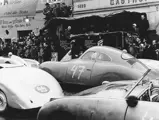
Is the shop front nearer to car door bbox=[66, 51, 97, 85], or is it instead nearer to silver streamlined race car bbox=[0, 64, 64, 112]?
car door bbox=[66, 51, 97, 85]

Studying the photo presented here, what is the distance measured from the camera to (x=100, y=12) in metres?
16.6

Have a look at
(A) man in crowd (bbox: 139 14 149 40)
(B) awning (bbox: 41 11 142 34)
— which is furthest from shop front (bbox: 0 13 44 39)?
(A) man in crowd (bbox: 139 14 149 40)

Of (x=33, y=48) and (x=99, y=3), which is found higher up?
(x=99, y=3)

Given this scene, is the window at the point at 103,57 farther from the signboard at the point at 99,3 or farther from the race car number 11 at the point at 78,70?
the signboard at the point at 99,3

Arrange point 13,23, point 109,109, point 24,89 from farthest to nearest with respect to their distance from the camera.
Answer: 1. point 13,23
2. point 24,89
3. point 109,109

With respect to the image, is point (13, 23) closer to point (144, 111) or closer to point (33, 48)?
point (33, 48)

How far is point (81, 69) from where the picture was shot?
336 inches

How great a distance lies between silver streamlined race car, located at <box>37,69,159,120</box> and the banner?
15.6 metres

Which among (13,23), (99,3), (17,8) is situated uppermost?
(99,3)

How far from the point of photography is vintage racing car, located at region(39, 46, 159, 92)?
7.98 m

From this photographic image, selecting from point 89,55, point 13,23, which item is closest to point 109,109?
point 89,55

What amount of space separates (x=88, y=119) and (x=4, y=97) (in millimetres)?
3262

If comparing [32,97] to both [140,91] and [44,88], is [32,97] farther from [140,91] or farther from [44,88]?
[140,91]

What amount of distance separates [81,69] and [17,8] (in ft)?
41.9
